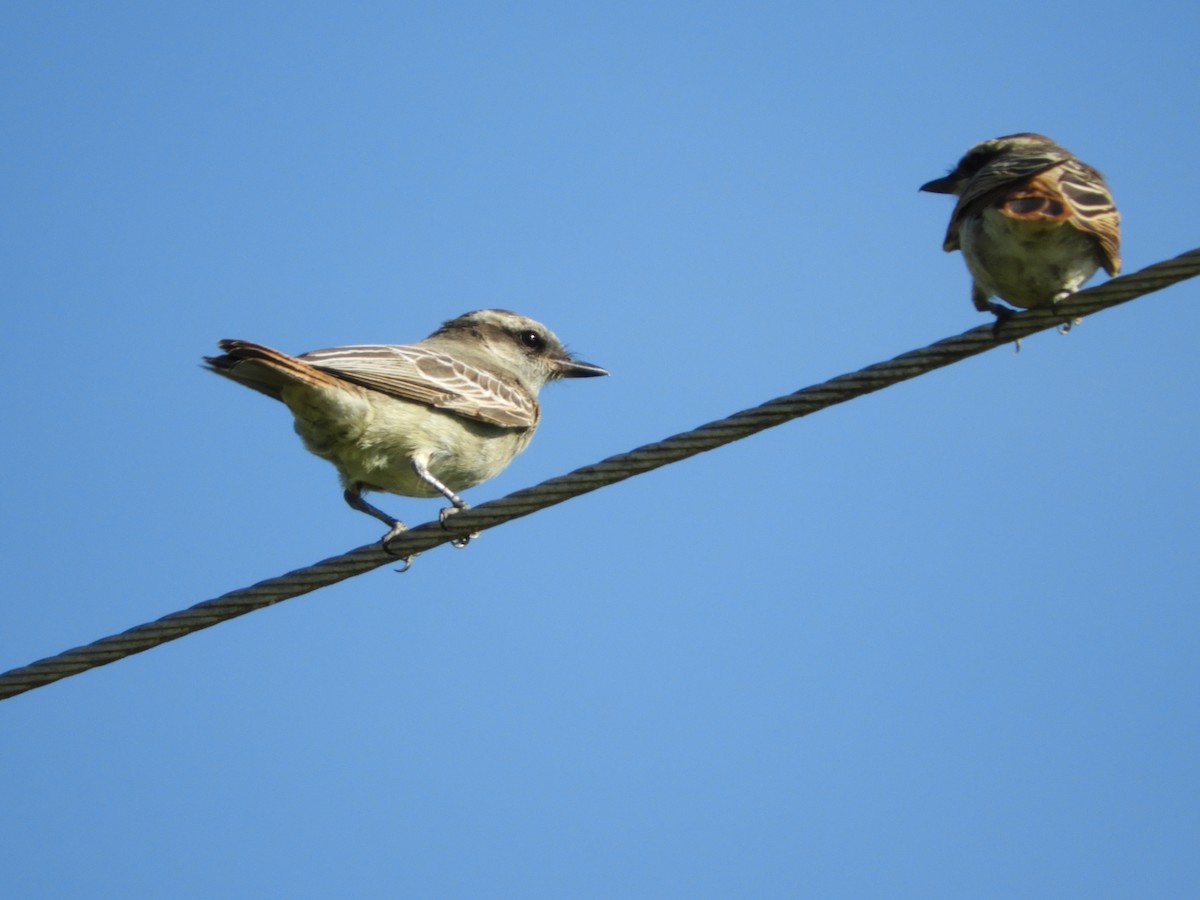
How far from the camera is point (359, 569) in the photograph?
19.2 ft

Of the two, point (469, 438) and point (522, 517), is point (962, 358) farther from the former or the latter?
point (469, 438)

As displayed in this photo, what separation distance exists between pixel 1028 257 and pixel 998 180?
1.39ft

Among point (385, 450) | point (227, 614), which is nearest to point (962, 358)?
point (227, 614)

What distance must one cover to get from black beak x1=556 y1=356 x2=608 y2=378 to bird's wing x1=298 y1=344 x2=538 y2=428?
5.40 ft

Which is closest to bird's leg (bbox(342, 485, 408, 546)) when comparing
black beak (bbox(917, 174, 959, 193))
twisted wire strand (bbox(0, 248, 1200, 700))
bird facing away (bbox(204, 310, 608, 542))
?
bird facing away (bbox(204, 310, 608, 542))

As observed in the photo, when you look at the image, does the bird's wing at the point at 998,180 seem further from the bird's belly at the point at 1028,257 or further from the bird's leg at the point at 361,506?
the bird's leg at the point at 361,506

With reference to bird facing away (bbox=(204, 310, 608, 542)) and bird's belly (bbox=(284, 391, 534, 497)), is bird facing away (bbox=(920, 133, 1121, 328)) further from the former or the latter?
bird's belly (bbox=(284, 391, 534, 497))

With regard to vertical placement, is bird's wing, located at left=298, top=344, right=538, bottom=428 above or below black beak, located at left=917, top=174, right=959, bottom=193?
below

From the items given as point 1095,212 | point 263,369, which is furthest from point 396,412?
point 1095,212

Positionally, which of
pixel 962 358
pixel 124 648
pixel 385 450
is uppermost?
pixel 385 450

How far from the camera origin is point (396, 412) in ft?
27.4

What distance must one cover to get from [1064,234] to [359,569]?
147 inches

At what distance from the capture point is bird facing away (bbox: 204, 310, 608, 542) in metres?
7.73

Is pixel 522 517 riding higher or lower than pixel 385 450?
lower
